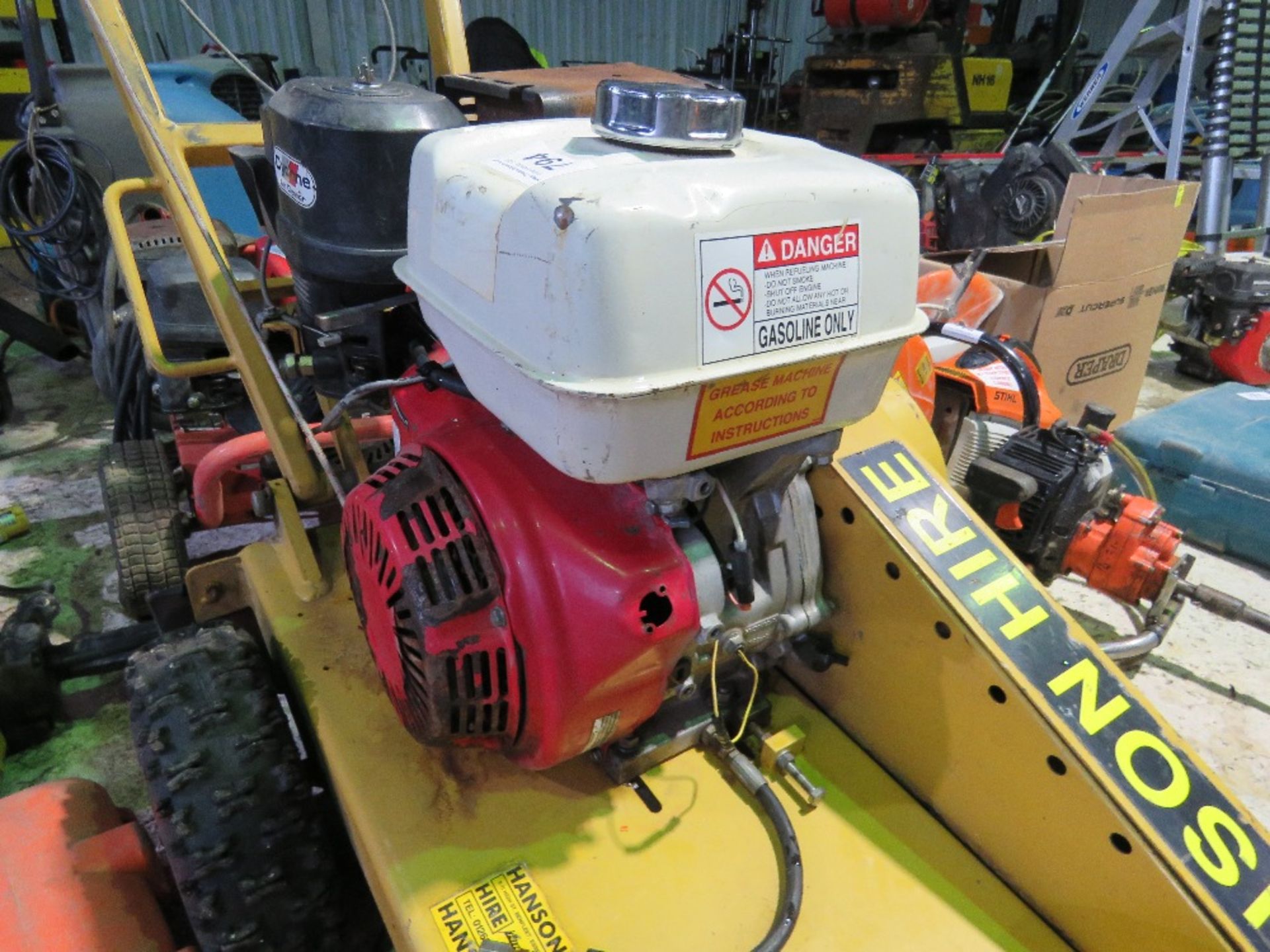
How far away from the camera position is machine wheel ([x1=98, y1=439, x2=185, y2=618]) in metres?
1.62

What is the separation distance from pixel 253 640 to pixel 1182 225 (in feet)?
9.57

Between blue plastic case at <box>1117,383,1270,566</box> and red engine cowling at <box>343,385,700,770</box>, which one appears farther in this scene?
blue plastic case at <box>1117,383,1270,566</box>

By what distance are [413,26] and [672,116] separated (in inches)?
225

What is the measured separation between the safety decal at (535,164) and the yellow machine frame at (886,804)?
0.48 m

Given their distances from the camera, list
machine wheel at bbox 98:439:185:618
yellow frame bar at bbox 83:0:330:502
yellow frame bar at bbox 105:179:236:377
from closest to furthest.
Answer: yellow frame bar at bbox 83:0:330:502, yellow frame bar at bbox 105:179:236:377, machine wheel at bbox 98:439:185:618

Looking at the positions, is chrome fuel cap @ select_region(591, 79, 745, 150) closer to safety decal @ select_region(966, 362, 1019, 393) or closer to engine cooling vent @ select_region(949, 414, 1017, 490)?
engine cooling vent @ select_region(949, 414, 1017, 490)

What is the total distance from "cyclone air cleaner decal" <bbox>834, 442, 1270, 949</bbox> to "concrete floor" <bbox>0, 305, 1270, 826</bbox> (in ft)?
2.46

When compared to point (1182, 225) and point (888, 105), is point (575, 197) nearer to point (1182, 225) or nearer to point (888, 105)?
point (1182, 225)

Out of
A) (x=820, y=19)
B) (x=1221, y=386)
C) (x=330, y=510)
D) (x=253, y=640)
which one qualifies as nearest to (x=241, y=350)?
(x=330, y=510)

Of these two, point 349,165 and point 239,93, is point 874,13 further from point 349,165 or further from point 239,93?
point 349,165

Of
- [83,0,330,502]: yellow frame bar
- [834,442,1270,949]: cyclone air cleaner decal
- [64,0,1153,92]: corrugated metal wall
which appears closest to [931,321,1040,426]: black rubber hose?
[834,442,1270,949]: cyclone air cleaner decal

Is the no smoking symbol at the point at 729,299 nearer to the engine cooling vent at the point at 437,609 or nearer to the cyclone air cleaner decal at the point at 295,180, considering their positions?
the engine cooling vent at the point at 437,609

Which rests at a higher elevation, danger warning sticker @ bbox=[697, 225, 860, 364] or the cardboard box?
danger warning sticker @ bbox=[697, 225, 860, 364]

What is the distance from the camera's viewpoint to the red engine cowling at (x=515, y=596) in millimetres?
765
